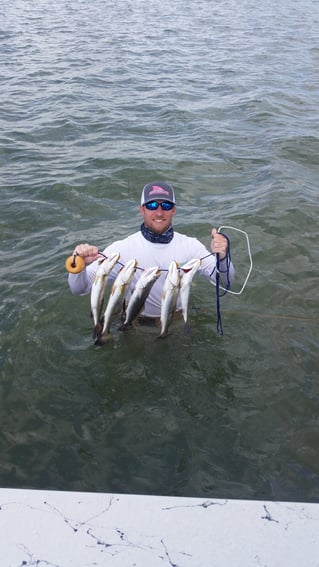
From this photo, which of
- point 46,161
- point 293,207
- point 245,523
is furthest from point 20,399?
point 46,161

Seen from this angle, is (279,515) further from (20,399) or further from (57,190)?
(57,190)

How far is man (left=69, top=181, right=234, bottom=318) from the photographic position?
220 inches

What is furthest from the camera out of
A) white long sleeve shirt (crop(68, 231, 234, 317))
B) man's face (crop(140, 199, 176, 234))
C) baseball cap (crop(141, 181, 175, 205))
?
white long sleeve shirt (crop(68, 231, 234, 317))

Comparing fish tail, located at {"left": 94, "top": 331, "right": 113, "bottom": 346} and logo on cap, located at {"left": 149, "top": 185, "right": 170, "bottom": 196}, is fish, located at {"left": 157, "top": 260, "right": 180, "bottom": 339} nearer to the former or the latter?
fish tail, located at {"left": 94, "top": 331, "right": 113, "bottom": 346}

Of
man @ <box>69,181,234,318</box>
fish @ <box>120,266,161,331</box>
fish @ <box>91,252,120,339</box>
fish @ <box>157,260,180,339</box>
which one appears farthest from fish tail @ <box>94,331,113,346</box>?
fish @ <box>157,260,180,339</box>

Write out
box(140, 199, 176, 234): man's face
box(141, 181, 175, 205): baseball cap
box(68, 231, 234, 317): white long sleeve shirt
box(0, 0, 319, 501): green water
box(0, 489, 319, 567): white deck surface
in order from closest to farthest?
1. box(0, 489, 319, 567): white deck surface
2. box(0, 0, 319, 501): green water
3. box(141, 181, 175, 205): baseball cap
4. box(140, 199, 176, 234): man's face
5. box(68, 231, 234, 317): white long sleeve shirt

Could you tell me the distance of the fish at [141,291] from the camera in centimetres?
523

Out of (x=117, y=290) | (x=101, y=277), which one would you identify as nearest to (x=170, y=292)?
(x=117, y=290)

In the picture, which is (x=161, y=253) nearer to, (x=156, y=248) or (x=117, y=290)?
(x=156, y=248)

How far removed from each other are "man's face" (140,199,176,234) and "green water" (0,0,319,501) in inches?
61.6

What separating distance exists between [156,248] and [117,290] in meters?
0.94

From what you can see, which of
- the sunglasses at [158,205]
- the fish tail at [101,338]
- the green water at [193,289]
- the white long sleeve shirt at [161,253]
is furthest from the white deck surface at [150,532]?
the sunglasses at [158,205]

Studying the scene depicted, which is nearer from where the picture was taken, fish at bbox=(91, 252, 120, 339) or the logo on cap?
fish at bbox=(91, 252, 120, 339)

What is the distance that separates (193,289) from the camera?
8.08 metres
